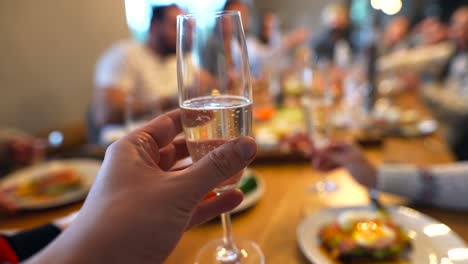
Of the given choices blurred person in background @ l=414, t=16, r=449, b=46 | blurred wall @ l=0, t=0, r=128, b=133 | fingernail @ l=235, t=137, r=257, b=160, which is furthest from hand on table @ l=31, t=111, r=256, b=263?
blurred person in background @ l=414, t=16, r=449, b=46

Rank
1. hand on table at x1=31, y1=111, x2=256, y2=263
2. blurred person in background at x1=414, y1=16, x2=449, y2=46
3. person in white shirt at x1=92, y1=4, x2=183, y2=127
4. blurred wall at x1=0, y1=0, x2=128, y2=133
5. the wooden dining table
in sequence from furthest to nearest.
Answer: blurred person in background at x1=414, y1=16, x2=449, y2=46 → blurred wall at x1=0, y1=0, x2=128, y2=133 → person in white shirt at x1=92, y1=4, x2=183, y2=127 → the wooden dining table → hand on table at x1=31, y1=111, x2=256, y2=263

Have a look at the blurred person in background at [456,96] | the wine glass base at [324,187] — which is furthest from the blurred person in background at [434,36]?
the wine glass base at [324,187]

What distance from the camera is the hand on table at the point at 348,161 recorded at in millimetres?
863

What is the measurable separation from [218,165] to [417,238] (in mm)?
466

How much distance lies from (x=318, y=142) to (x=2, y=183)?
97 centimetres

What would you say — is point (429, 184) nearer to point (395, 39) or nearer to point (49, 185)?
point (49, 185)

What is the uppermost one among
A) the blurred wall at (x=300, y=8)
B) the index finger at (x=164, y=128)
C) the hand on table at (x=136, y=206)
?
the blurred wall at (x=300, y=8)

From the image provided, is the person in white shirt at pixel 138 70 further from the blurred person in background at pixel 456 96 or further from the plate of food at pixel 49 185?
the blurred person in background at pixel 456 96

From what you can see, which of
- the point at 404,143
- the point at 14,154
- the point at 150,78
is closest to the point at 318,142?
the point at 404,143

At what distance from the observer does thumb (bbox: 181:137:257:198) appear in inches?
15.9

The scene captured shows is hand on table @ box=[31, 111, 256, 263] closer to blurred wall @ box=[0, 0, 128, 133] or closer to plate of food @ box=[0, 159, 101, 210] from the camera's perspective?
plate of food @ box=[0, 159, 101, 210]

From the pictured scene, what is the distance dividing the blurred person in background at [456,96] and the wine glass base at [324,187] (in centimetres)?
131

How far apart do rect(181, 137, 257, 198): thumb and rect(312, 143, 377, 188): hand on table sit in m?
0.51

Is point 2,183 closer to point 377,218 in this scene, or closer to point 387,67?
point 377,218
